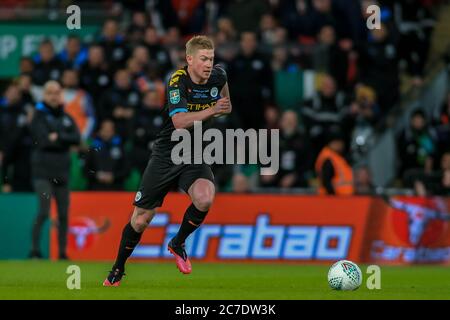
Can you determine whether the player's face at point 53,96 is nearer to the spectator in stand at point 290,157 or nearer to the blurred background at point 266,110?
the blurred background at point 266,110

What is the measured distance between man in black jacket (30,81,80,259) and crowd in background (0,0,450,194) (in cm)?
137

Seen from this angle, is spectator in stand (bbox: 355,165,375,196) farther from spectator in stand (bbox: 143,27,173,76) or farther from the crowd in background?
spectator in stand (bbox: 143,27,173,76)

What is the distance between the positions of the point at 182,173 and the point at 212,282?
5.12 ft

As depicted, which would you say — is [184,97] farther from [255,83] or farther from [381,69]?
[381,69]

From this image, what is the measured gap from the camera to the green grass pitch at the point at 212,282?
1107 cm

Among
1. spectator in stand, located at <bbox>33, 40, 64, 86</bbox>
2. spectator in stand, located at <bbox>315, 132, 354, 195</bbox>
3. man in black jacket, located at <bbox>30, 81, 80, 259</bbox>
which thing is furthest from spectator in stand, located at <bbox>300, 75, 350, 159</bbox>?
man in black jacket, located at <bbox>30, 81, 80, 259</bbox>

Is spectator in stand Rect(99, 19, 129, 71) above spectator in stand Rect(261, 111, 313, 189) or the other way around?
above

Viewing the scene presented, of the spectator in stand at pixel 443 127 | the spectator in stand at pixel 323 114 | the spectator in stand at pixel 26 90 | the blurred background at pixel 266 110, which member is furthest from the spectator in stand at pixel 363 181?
the spectator in stand at pixel 26 90

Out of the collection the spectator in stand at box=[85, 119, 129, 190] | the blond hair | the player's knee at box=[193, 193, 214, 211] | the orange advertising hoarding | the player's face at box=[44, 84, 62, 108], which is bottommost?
the orange advertising hoarding

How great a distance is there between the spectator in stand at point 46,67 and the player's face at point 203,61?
828cm

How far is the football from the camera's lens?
38.0ft

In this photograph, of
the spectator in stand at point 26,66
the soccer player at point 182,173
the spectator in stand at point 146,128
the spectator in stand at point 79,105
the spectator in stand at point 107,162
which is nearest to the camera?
the soccer player at point 182,173

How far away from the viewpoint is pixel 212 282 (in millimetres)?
12992
